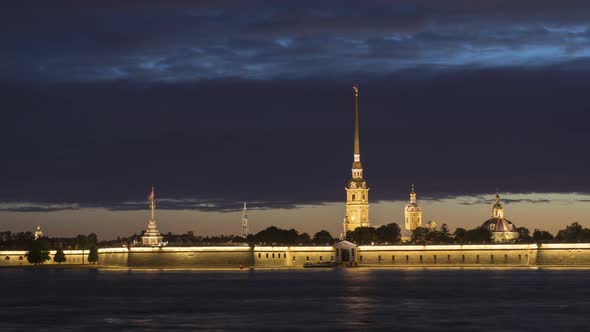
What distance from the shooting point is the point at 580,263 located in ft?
632

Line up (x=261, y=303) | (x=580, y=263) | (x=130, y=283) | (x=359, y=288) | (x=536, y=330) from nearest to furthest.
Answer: (x=536, y=330)
(x=261, y=303)
(x=359, y=288)
(x=130, y=283)
(x=580, y=263)

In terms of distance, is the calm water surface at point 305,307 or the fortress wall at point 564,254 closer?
the calm water surface at point 305,307

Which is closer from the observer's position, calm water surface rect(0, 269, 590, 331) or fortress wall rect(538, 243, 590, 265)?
calm water surface rect(0, 269, 590, 331)

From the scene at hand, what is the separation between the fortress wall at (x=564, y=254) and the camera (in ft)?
632

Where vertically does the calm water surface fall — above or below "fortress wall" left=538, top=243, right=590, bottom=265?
below

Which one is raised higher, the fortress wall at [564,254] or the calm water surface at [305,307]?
the fortress wall at [564,254]

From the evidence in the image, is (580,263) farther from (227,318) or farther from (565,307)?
(227,318)

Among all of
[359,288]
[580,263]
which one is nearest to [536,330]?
[359,288]

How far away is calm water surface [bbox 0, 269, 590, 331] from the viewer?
2872 inches

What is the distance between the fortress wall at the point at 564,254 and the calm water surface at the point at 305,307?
69143mm

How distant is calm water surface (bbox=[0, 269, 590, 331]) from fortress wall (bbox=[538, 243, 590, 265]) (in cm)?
6914

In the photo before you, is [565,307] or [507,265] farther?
[507,265]

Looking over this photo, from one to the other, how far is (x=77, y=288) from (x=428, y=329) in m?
59.8

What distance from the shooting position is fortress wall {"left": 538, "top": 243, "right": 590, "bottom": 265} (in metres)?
193
